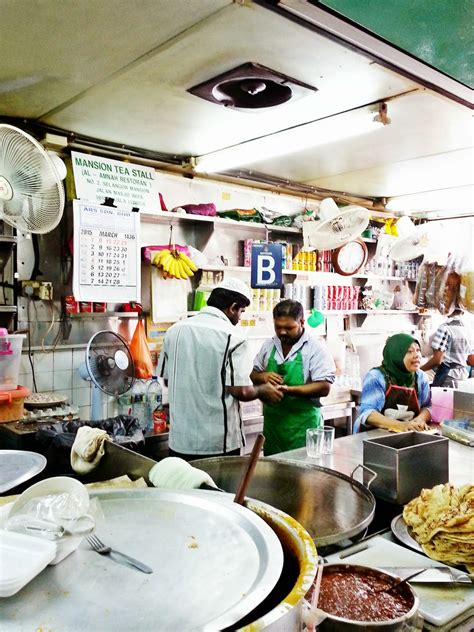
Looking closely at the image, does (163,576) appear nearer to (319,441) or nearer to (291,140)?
(319,441)

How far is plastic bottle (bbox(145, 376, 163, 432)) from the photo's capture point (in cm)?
427

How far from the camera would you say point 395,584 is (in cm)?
130

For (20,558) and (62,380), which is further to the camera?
(62,380)

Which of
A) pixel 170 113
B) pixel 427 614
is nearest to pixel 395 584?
pixel 427 614

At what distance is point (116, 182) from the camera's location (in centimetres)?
418

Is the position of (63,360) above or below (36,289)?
below

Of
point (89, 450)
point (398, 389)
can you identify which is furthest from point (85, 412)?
point (89, 450)

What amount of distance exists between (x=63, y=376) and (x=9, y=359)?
→ 751mm

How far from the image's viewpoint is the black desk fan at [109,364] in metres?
3.57

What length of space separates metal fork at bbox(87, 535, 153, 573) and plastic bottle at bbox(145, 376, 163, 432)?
3.47 metres

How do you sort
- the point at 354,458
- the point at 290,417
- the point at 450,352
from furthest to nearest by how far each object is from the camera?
the point at 450,352, the point at 290,417, the point at 354,458

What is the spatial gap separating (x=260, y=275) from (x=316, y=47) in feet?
8.91

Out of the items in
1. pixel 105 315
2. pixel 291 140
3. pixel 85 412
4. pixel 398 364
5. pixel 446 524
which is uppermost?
pixel 291 140

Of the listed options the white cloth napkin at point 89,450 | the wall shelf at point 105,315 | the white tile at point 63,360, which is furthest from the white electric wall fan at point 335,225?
the white cloth napkin at point 89,450
